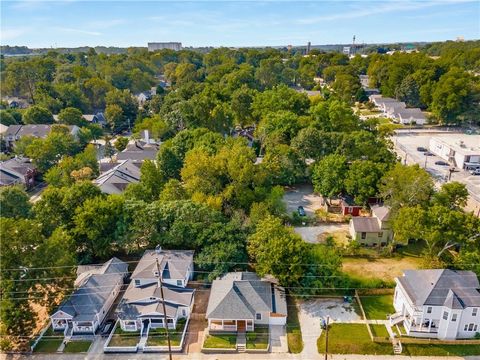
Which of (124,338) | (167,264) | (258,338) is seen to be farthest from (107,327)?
(258,338)

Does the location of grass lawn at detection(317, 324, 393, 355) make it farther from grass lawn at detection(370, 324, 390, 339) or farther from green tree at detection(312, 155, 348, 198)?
green tree at detection(312, 155, 348, 198)

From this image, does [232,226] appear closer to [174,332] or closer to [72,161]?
[174,332]

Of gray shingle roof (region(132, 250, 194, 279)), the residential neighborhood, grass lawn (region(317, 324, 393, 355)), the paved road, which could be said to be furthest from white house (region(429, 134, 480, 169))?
gray shingle roof (region(132, 250, 194, 279))

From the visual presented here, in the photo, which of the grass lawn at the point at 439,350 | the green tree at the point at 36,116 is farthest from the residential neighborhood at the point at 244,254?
the green tree at the point at 36,116

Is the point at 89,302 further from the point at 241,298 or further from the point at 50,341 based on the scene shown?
the point at 241,298

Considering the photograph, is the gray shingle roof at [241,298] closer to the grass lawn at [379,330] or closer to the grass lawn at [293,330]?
the grass lawn at [293,330]

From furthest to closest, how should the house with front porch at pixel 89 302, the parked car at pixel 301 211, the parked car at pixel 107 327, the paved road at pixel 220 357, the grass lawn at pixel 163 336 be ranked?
the parked car at pixel 301 211 → the parked car at pixel 107 327 → the house with front porch at pixel 89 302 → the grass lawn at pixel 163 336 → the paved road at pixel 220 357
